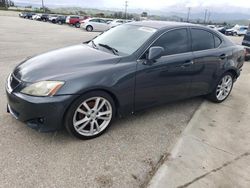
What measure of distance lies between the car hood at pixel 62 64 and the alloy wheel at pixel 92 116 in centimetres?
42

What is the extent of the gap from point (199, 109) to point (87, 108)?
94.6 inches

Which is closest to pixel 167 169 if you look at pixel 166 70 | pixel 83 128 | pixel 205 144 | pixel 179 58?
pixel 205 144

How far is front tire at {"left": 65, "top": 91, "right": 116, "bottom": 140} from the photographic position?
124 inches

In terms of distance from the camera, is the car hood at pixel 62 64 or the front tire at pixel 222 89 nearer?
the car hood at pixel 62 64

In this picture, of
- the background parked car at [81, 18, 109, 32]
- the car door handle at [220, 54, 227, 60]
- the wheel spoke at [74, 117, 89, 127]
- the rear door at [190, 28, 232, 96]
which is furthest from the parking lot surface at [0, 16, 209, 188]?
the background parked car at [81, 18, 109, 32]

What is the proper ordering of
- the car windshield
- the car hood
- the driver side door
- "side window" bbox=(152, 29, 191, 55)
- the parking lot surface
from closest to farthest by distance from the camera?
the parking lot surface < the car hood < the driver side door < the car windshield < "side window" bbox=(152, 29, 191, 55)

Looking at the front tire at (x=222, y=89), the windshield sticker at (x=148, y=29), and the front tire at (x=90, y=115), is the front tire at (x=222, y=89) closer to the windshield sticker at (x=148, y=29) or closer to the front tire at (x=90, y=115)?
the windshield sticker at (x=148, y=29)

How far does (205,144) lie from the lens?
11.6 ft

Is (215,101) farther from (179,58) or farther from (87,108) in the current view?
(87,108)

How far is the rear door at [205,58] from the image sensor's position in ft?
14.5

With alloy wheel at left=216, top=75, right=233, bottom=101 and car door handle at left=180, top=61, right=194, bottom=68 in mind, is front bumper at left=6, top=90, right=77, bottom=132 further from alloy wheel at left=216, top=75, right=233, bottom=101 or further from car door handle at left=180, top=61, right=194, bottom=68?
alloy wheel at left=216, top=75, right=233, bottom=101

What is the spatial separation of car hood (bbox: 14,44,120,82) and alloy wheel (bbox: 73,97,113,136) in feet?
1.38

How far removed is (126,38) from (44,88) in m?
1.67

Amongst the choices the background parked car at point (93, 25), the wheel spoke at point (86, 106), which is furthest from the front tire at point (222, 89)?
the background parked car at point (93, 25)
